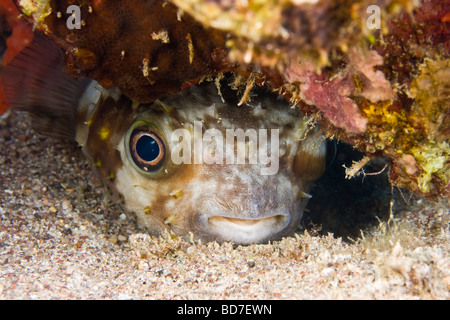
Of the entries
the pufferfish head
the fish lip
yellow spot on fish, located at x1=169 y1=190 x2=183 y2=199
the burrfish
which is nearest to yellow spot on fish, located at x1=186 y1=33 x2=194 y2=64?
the burrfish

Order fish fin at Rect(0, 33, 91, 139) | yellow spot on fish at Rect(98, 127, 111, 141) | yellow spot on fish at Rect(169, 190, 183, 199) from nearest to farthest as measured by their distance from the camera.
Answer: yellow spot on fish at Rect(169, 190, 183, 199) → yellow spot on fish at Rect(98, 127, 111, 141) → fish fin at Rect(0, 33, 91, 139)

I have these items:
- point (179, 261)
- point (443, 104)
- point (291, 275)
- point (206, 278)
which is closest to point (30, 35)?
point (179, 261)

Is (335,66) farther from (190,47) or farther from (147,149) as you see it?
(147,149)

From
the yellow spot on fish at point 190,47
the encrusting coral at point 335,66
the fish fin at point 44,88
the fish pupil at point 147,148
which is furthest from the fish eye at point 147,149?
the fish fin at point 44,88

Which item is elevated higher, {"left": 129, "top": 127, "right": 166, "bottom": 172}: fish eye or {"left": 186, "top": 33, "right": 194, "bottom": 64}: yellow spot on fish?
{"left": 186, "top": 33, "right": 194, "bottom": 64}: yellow spot on fish

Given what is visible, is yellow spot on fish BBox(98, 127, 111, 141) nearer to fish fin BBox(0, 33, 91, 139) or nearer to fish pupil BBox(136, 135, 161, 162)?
fish pupil BBox(136, 135, 161, 162)

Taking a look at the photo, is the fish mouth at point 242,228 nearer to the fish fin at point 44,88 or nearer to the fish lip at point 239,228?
the fish lip at point 239,228

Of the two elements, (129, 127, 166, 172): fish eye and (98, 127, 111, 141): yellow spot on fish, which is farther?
(98, 127, 111, 141): yellow spot on fish
